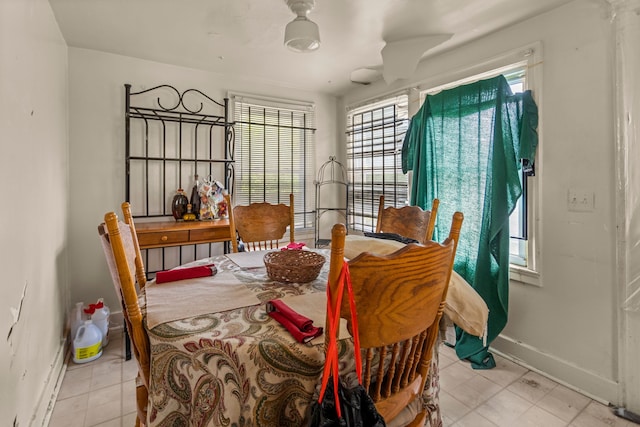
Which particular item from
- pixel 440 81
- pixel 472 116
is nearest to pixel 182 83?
pixel 440 81

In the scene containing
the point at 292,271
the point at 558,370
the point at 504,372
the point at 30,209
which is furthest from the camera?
the point at 504,372

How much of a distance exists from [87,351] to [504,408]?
271 cm

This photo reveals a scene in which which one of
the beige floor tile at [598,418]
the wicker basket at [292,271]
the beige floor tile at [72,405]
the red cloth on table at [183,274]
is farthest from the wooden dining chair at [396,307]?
the beige floor tile at [72,405]

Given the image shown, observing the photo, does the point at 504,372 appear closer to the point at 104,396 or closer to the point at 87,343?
the point at 104,396

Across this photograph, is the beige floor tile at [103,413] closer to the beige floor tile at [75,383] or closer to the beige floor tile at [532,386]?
the beige floor tile at [75,383]

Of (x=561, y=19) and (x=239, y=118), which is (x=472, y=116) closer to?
(x=561, y=19)

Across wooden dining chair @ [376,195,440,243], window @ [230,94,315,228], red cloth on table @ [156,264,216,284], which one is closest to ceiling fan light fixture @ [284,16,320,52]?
wooden dining chair @ [376,195,440,243]

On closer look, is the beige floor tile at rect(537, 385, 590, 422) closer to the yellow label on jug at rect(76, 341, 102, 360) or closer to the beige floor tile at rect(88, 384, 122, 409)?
the beige floor tile at rect(88, 384, 122, 409)

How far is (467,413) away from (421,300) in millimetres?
1373

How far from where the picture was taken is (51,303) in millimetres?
2000

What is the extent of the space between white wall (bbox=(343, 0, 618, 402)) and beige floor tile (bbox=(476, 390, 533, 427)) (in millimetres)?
407

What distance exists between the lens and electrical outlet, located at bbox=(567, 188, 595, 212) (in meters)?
1.91

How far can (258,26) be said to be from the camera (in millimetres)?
2230

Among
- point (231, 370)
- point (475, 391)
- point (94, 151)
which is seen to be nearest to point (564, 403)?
point (475, 391)
